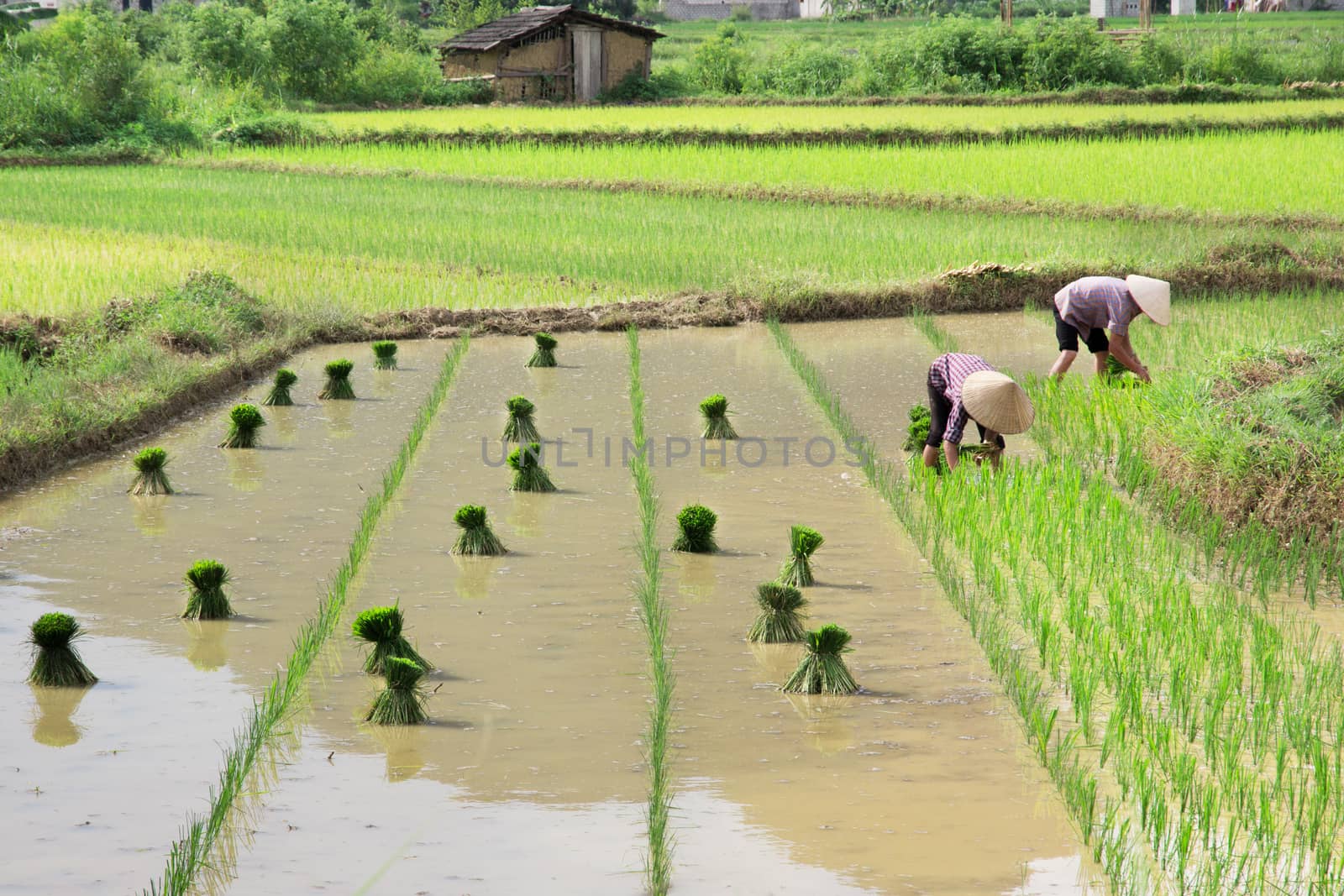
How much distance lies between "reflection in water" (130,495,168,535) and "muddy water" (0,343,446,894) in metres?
0.01

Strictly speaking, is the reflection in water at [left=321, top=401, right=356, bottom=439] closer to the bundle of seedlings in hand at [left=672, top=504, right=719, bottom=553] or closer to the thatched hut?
the bundle of seedlings in hand at [left=672, top=504, right=719, bottom=553]

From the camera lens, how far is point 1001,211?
14.1m

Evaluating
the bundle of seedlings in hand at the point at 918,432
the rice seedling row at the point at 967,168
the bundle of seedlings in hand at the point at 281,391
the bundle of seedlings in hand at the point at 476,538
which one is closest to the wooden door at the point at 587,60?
the rice seedling row at the point at 967,168

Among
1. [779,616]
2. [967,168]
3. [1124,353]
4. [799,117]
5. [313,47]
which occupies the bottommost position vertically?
[779,616]

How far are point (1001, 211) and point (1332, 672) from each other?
1049 centimetres

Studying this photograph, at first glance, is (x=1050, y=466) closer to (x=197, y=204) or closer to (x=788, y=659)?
(x=788, y=659)

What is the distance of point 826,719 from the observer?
4020mm

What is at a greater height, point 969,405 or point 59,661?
point 969,405

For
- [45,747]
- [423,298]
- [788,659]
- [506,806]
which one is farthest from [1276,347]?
[423,298]

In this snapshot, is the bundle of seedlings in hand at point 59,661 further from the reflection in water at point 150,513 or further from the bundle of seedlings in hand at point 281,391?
the bundle of seedlings in hand at point 281,391

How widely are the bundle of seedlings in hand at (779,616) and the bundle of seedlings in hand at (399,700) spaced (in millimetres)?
1217

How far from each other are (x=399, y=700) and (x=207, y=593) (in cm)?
120

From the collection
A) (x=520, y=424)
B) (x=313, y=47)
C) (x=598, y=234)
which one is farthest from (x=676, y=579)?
(x=313, y=47)

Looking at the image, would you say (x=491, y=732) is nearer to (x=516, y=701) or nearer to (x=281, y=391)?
(x=516, y=701)
